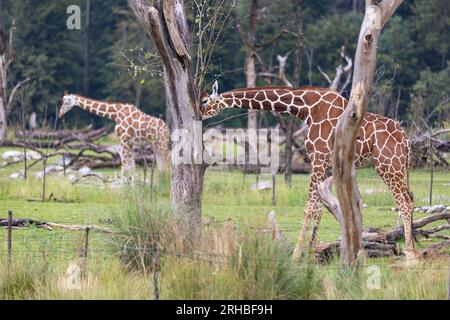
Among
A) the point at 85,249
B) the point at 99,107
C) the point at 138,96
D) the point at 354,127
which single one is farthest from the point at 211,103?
the point at 138,96

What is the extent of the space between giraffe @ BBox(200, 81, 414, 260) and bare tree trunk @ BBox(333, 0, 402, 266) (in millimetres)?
2381

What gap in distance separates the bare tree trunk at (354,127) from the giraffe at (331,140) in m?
2.38

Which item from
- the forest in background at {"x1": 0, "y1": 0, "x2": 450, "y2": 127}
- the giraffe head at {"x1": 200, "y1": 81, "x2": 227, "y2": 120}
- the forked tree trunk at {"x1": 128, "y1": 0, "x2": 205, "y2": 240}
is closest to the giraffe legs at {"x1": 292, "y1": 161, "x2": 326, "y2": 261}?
the giraffe head at {"x1": 200, "y1": 81, "x2": 227, "y2": 120}

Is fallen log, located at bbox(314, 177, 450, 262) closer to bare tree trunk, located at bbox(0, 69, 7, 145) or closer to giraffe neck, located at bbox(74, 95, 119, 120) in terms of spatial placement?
giraffe neck, located at bbox(74, 95, 119, 120)

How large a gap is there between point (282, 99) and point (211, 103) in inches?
38.5

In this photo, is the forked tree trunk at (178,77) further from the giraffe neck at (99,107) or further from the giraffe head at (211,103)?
the giraffe neck at (99,107)

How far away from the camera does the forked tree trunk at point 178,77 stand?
1230 centimetres

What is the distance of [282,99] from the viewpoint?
14.3 m

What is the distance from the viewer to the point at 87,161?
2706 cm
